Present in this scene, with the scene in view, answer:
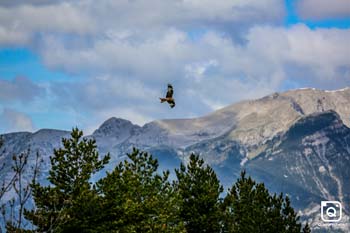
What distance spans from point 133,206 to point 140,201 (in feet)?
35.6

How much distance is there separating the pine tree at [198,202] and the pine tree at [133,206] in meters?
3.77

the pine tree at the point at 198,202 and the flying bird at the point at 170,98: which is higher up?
the pine tree at the point at 198,202

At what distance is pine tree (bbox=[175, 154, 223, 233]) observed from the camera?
8756cm

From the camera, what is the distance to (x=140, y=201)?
7825 centimetres

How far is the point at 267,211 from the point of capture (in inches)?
4154

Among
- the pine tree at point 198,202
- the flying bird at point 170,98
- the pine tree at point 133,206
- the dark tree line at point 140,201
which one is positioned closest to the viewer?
the flying bird at point 170,98

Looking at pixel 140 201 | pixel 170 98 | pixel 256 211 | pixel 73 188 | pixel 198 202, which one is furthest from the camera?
pixel 256 211

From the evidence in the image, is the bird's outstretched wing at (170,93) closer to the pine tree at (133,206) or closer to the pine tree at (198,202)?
the pine tree at (133,206)

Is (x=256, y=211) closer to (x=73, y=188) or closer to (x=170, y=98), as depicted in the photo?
(x=73, y=188)

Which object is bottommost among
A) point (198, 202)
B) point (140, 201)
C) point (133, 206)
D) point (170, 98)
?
point (170, 98)

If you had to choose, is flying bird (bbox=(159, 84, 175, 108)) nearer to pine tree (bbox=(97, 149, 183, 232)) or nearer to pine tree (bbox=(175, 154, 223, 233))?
pine tree (bbox=(97, 149, 183, 232))

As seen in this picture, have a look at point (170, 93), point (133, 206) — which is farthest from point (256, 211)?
point (170, 93)

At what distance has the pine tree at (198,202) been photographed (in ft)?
287

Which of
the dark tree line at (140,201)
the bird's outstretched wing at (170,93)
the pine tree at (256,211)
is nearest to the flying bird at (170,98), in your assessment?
the bird's outstretched wing at (170,93)
